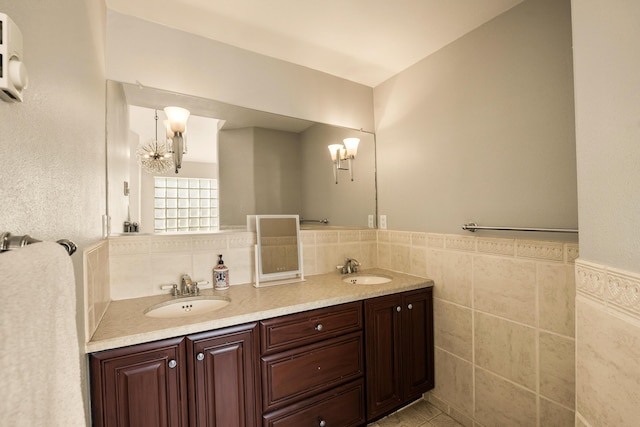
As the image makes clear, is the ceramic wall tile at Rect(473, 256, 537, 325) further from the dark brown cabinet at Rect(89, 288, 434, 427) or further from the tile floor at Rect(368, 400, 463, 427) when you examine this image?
the tile floor at Rect(368, 400, 463, 427)

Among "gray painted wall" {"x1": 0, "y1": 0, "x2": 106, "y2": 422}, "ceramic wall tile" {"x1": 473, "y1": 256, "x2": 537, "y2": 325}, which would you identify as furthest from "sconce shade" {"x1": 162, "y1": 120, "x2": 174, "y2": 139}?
"ceramic wall tile" {"x1": 473, "y1": 256, "x2": 537, "y2": 325}

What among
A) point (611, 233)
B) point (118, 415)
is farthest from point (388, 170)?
point (118, 415)

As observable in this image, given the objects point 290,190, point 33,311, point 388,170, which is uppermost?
point 388,170

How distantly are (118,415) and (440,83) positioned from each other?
250cm

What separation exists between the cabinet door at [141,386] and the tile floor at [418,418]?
1.26 metres

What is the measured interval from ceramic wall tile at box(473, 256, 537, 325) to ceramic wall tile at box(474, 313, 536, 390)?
0.06m

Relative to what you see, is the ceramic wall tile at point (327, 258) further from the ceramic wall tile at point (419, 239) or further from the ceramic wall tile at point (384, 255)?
the ceramic wall tile at point (419, 239)

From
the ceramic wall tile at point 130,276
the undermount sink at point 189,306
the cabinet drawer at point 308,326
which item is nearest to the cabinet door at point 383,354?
the cabinet drawer at point 308,326

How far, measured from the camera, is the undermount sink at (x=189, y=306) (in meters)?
1.53

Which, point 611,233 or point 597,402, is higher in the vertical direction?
point 611,233

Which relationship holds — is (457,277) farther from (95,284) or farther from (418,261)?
(95,284)

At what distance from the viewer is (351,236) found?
2.41 metres

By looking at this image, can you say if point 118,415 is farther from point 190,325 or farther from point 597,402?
point 597,402

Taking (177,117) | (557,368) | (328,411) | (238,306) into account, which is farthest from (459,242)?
(177,117)
